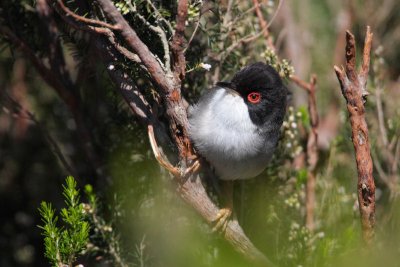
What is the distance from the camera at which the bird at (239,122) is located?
7.98 ft

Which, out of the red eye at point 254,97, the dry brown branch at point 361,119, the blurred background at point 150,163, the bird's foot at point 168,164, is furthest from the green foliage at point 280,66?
the bird's foot at point 168,164

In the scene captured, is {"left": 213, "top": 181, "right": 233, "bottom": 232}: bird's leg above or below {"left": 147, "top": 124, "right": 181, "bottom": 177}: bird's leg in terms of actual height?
below

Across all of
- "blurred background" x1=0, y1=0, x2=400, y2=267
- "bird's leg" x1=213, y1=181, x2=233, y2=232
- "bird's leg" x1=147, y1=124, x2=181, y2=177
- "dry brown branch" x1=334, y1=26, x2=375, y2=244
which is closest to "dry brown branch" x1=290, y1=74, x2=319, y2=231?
"blurred background" x1=0, y1=0, x2=400, y2=267

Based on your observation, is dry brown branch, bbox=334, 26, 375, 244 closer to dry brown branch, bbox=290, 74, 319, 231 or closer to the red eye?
the red eye

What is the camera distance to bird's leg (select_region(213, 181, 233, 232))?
7.90 ft

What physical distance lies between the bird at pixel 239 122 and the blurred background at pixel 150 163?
15 centimetres

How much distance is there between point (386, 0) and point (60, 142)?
220 cm

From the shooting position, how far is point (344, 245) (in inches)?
83.6

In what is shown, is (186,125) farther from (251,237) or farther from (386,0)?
(386,0)

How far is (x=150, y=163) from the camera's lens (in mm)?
2715

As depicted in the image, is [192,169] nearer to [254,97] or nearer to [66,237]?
[254,97]

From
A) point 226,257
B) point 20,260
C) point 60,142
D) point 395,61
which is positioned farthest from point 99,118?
point 395,61

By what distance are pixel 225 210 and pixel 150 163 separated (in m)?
0.45

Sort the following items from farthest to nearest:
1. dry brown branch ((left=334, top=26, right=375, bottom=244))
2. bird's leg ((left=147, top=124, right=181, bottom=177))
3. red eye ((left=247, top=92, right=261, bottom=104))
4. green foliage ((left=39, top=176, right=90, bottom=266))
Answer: red eye ((left=247, top=92, right=261, bottom=104)), bird's leg ((left=147, top=124, right=181, bottom=177)), dry brown branch ((left=334, top=26, right=375, bottom=244)), green foliage ((left=39, top=176, right=90, bottom=266))
